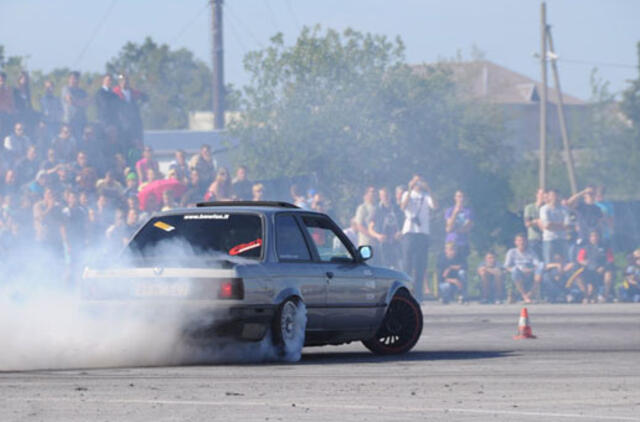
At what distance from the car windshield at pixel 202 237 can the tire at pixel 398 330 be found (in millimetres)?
1888

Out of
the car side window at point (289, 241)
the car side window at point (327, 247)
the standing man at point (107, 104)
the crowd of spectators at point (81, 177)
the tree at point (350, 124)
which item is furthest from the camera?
the tree at point (350, 124)

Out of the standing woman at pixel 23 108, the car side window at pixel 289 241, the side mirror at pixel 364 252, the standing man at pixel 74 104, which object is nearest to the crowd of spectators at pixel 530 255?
the standing man at pixel 74 104

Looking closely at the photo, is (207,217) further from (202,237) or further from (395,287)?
(395,287)

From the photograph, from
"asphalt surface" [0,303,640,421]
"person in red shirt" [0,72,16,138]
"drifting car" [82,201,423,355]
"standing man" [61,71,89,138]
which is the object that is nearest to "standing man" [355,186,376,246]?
"standing man" [61,71,89,138]

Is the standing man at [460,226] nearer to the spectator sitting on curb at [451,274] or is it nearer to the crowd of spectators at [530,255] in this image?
the crowd of spectators at [530,255]

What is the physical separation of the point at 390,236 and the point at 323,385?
14.4 metres

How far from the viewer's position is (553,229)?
2375cm

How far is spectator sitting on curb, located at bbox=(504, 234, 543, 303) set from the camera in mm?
23688

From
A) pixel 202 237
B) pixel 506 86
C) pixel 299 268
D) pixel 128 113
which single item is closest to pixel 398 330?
pixel 299 268

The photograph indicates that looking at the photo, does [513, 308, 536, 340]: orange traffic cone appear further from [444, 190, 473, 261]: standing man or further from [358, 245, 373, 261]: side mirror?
[444, 190, 473, 261]: standing man

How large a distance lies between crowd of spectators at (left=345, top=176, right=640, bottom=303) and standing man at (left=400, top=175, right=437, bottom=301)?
0.13 ft

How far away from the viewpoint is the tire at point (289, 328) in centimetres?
1075

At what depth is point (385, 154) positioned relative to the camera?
42.6 m

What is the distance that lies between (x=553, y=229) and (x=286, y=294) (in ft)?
45.1
